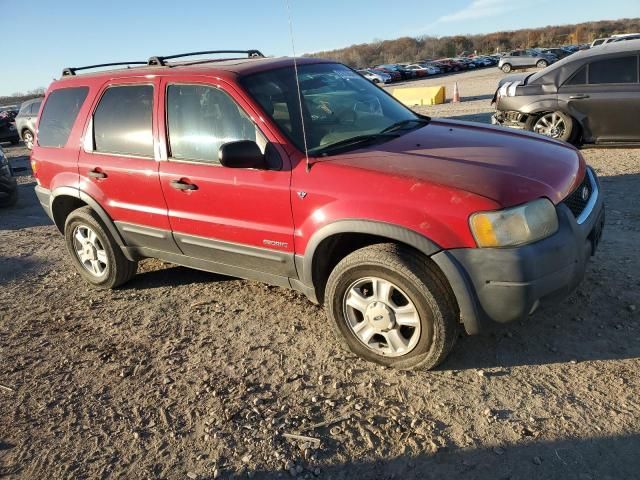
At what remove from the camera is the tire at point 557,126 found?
793cm

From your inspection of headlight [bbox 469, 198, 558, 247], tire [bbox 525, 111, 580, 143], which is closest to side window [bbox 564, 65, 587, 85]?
tire [bbox 525, 111, 580, 143]

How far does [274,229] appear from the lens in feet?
Answer: 11.2

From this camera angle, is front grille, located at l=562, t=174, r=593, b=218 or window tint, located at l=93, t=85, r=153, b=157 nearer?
front grille, located at l=562, t=174, r=593, b=218

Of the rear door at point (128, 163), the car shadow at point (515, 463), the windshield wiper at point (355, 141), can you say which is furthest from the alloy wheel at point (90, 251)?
the car shadow at point (515, 463)

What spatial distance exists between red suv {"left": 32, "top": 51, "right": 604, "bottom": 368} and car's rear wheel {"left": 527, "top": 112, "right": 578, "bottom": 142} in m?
4.77

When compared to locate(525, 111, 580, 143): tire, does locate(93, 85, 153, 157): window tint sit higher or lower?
higher

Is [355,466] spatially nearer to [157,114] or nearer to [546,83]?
[157,114]

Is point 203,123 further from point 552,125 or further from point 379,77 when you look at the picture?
point 379,77

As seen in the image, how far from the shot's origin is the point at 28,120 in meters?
16.9

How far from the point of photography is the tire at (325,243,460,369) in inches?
114

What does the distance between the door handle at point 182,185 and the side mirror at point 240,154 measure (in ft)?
1.83

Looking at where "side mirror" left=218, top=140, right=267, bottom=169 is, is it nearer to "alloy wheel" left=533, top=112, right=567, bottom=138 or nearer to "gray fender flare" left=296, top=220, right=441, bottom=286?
"gray fender flare" left=296, top=220, right=441, bottom=286

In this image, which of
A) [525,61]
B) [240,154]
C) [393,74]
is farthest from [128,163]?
[393,74]

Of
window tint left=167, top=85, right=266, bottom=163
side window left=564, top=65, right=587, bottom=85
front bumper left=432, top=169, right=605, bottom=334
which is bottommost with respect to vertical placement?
front bumper left=432, top=169, right=605, bottom=334
